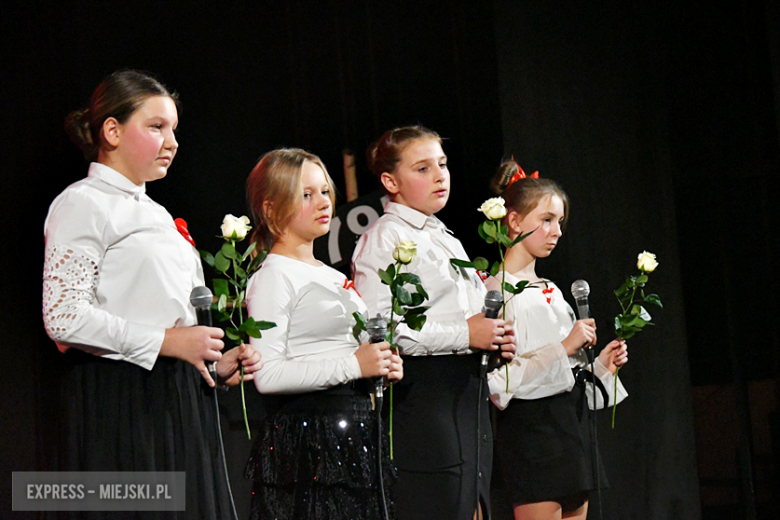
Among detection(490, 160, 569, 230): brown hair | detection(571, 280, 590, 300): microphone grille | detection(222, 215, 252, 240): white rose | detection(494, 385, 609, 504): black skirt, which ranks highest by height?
detection(490, 160, 569, 230): brown hair

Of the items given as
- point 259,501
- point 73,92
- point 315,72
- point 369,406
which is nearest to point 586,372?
point 369,406

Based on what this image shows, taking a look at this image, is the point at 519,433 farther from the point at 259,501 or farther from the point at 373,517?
the point at 259,501

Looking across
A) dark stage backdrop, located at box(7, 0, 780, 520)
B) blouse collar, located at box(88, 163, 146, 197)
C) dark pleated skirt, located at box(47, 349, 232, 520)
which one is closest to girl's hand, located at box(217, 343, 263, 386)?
dark pleated skirt, located at box(47, 349, 232, 520)

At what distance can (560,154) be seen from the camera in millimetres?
3361

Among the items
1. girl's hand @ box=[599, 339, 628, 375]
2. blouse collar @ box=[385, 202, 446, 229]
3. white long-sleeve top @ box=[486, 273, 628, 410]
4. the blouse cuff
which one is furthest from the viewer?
girl's hand @ box=[599, 339, 628, 375]

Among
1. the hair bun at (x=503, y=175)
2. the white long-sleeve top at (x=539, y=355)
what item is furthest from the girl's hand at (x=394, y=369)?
the hair bun at (x=503, y=175)

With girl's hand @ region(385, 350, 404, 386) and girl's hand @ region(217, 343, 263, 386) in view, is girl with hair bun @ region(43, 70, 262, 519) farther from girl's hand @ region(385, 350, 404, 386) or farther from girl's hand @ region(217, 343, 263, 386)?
girl's hand @ region(385, 350, 404, 386)

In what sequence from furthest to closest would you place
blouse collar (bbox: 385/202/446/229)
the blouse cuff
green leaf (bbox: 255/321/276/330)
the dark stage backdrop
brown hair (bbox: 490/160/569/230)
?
the dark stage backdrop → brown hair (bbox: 490/160/569/230) → blouse collar (bbox: 385/202/446/229) → the blouse cuff → green leaf (bbox: 255/321/276/330)

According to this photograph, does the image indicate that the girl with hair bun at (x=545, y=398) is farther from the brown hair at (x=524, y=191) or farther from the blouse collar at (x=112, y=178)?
the blouse collar at (x=112, y=178)

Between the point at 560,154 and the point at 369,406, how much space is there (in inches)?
67.4

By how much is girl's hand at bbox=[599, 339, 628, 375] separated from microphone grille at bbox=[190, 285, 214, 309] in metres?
1.51

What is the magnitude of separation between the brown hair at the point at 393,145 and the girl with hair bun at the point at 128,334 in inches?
32.7

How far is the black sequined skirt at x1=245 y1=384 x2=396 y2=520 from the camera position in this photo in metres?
1.90

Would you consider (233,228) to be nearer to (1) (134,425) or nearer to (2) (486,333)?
(1) (134,425)
